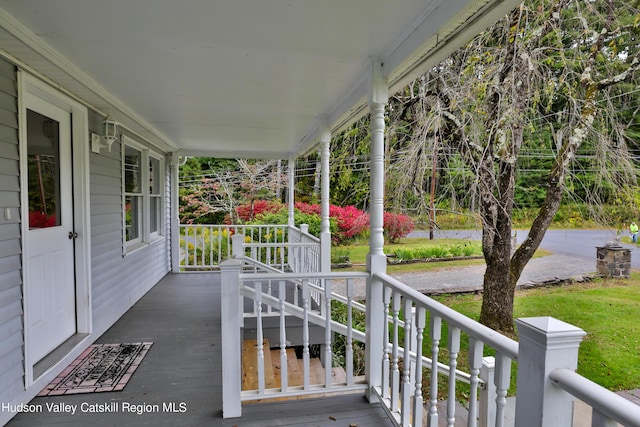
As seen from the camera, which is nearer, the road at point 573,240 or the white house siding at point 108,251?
the white house siding at point 108,251

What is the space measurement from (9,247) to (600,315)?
24.1 feet

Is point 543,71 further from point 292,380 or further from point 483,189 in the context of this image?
point 292,380

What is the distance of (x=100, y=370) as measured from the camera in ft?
9.14

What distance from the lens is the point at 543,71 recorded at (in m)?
4.49

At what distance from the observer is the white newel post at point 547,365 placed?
1.00 meters

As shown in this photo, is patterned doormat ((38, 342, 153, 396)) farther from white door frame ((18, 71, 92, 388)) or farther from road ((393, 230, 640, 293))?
road ((393, 230, 640, 293))

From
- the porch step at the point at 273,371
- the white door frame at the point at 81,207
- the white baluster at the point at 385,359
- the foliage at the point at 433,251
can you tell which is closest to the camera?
the white baluster at the point at 385,359

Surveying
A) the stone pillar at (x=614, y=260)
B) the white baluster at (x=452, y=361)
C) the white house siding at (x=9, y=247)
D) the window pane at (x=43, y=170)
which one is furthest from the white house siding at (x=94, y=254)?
the stone pillar at (x=614, y=260)

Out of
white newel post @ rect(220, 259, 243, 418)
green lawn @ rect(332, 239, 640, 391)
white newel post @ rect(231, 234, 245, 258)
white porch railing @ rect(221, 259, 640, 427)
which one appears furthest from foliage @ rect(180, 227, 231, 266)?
green lawn @ rect(332, 239, 640, 391)

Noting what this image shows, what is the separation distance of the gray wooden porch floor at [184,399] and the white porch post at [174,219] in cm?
288

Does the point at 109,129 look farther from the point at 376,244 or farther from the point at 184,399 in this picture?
the point at 376,244

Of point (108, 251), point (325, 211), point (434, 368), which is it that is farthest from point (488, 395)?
point (108, 251)

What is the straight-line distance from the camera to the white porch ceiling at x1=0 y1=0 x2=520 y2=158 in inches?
71.5

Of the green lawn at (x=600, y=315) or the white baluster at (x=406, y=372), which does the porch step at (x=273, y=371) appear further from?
the green lawn at (x=600, y=315)
